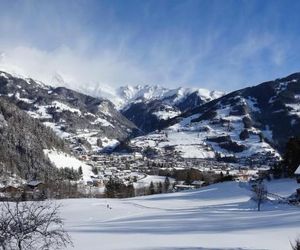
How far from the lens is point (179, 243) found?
24.2 meters

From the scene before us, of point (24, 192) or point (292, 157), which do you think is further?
point (24, 192)

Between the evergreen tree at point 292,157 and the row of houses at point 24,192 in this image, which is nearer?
the row of houses at point 24,192

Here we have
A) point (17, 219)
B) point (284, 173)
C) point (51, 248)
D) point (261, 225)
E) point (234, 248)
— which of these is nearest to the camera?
point (17, 219)

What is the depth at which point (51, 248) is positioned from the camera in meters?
25.8

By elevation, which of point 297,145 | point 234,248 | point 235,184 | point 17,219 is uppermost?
point 297,145

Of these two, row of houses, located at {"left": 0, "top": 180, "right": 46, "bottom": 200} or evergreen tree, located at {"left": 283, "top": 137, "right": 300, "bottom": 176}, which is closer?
row of houses, located at {"left": 0, "top": 180, "right": 46, "bottom": 200}

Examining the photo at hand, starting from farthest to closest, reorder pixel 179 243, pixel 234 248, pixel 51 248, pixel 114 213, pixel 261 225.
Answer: pixel 114 213 → pixel 261 225 → pixel 51 248 → pixel 179 243 → pixel 234 248

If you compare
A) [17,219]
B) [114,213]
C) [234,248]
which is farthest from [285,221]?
[114,213]

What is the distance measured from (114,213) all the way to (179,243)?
40.8m

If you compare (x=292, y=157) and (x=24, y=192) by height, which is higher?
(x=292, y=157)

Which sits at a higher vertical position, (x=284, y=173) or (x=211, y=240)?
(x=284, y=173)

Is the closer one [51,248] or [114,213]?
[51,248]

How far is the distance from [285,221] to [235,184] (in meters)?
80.7

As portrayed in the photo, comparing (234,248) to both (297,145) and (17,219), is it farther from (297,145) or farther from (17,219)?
(297,145)
